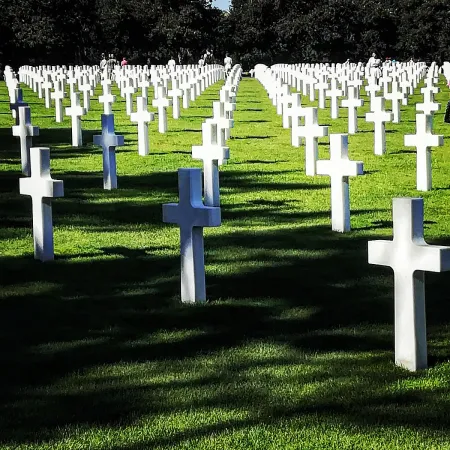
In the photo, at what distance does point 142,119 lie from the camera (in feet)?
61.5

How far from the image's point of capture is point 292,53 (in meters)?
93.4

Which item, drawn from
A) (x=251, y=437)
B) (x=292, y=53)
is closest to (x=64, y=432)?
(x=251, y=437)

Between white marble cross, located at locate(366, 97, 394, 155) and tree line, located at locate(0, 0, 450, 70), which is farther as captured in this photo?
tree line, located at locate(0, 0, 450, 70)

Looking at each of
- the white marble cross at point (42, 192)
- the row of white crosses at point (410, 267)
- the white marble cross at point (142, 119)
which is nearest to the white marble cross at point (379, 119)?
the white marble cross at point (142, 119)

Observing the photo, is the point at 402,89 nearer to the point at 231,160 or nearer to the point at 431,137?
the point at 231,160

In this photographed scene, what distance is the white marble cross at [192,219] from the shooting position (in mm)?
7746

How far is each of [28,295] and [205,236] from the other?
2717 millimetres

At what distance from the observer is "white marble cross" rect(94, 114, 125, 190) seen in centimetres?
1448

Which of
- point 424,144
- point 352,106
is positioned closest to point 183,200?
point 424,144

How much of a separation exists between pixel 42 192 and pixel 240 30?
87102mm

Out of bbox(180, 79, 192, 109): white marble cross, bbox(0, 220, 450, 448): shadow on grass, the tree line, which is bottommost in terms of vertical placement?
bbox(0, 220, 450, 448): shadow on grass

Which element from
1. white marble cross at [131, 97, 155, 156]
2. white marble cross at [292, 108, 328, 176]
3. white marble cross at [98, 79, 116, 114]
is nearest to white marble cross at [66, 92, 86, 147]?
white marble cross at [98, 79, 116, 114]

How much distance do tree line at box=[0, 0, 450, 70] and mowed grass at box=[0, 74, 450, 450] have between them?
211ft

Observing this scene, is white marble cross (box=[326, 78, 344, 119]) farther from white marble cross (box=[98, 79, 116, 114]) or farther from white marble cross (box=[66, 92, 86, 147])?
white marble cross (box=[66, 92, 86, 147])
